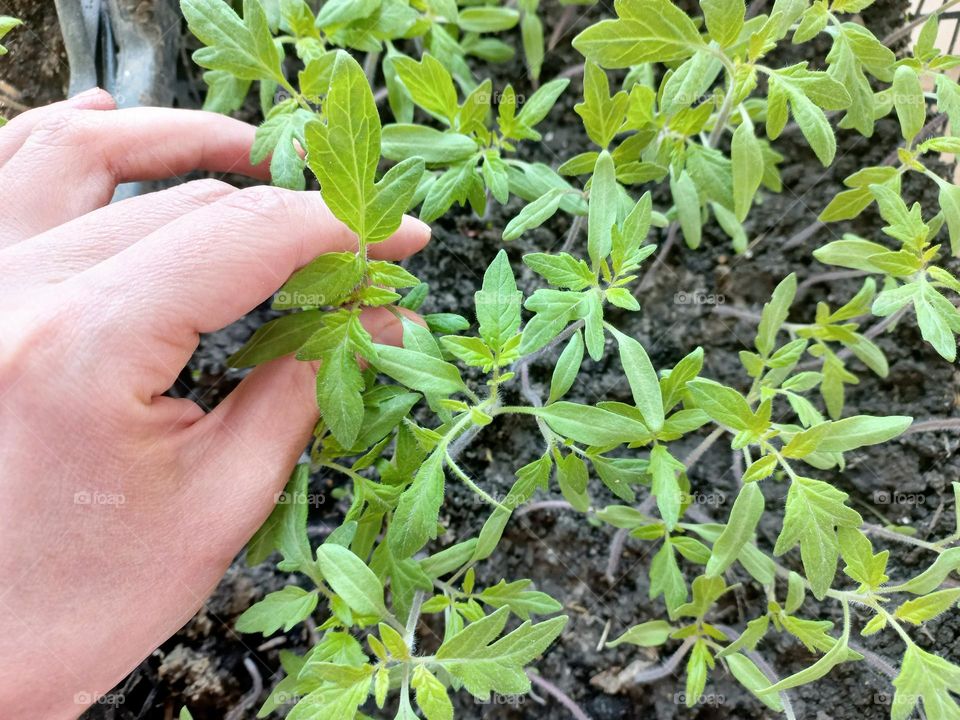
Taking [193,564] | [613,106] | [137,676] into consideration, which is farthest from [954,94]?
[137,676]

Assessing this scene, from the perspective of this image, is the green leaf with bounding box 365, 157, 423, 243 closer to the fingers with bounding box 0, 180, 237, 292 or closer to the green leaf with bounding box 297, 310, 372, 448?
the green leaf with bounding box 297, 310, 372, 448

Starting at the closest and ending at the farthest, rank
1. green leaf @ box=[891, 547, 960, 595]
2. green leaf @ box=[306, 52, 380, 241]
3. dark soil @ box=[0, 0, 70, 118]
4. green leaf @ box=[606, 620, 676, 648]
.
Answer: green leaf @ box=[306, 52, 380, 241], green leaf @ box=[891, 547, 960, 595], green leaf @ box=[606, 620, 676, 648], dark soil @ box=[0, 0, 70, 118]

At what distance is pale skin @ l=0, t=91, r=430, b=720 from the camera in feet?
2.75

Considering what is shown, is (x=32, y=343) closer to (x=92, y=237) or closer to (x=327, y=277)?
(x=92, y=237)

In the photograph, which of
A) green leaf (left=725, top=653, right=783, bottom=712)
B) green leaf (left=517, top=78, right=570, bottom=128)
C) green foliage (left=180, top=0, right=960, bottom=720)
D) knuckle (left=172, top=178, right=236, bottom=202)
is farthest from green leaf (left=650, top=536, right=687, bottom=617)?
knuckle (left=172, top=178, right=236, bottom=202)

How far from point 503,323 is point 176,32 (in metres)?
1.12

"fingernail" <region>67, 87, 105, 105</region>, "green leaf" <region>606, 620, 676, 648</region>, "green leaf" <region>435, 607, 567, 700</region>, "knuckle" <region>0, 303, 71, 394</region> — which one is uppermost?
"fingernail" <region>67, 87, 105, 105</region>

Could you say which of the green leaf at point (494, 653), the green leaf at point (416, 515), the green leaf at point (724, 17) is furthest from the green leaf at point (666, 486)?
the green leaf at point (724, 17)

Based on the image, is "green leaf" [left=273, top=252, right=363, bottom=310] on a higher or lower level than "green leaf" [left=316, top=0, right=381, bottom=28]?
lower

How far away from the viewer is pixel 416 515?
0.94 m

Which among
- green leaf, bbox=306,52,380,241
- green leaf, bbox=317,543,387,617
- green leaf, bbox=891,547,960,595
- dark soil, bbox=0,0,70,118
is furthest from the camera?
dark soil, bbox=0,0,70,118

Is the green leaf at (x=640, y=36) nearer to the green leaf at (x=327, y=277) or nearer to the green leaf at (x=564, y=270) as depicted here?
the green leaf at (x=564, y=270)

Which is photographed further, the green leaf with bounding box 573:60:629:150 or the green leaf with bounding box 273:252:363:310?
the green leaf with bounding box 573:60:629:150

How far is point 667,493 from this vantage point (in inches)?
38.4
